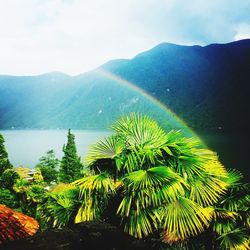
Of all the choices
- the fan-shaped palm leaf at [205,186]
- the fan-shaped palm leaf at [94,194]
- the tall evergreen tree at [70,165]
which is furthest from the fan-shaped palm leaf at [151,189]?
the tall evergreen tree at [70,165]

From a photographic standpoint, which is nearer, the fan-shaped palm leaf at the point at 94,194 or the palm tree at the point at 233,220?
the fan-shaped palm leaf at the point at 94,194

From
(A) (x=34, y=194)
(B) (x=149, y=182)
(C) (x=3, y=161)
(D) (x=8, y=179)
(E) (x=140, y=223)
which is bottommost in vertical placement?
(A) (x=34, y=194)

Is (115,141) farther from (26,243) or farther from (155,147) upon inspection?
(26,243)

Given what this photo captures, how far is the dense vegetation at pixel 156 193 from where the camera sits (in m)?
4.45

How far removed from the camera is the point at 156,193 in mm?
4453

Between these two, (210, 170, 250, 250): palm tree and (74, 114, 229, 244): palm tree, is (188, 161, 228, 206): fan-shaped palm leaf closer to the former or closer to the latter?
(74, 114, 229, 244): palm tree

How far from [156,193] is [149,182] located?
20 centimetres

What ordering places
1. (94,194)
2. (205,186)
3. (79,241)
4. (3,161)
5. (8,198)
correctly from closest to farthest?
(79,241) → (94,194) → (205,186) → (8,198) → (3,161)

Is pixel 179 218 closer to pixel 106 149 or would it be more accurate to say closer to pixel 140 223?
pixel 140 223

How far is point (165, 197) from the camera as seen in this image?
4.38 metres

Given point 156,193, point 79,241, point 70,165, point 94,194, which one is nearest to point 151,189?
point 156,193

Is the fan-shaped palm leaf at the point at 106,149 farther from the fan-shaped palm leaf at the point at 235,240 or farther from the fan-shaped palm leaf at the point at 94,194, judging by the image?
the fan-shaped palm leaf at the point at 235,240

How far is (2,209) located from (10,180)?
18.4 m

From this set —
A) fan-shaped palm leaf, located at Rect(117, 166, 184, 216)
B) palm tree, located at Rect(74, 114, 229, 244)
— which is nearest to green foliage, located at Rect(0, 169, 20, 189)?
palm tree, located at Rect(74, 114, 229, 244)
